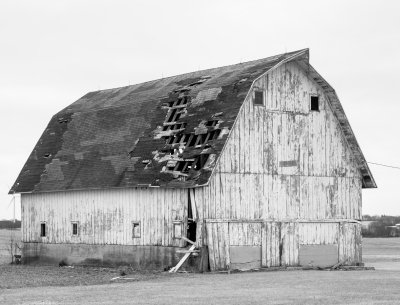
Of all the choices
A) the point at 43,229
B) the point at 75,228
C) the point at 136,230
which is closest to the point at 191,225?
the point at 136,230

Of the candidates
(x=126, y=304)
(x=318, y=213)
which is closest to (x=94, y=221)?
(x=318, y=213)

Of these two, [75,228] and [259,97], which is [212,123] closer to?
[259,97]

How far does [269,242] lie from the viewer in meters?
37.0

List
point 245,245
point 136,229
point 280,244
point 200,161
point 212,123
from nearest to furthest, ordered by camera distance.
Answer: point 200,161
point 245,245
point 212,123
point 280,244
point 136,229

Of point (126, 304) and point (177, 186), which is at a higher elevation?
point (177, 186)

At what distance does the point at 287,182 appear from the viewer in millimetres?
37969

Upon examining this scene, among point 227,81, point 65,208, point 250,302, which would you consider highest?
point 227,81

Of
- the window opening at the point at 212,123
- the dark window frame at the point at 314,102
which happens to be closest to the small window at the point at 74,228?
the window opening at the point at 212,123

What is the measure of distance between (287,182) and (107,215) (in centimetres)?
764

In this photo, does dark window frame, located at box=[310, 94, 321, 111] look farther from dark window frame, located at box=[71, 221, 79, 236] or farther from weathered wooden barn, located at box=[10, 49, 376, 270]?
dark window frame, located at box=[71, 221, 79, 236]

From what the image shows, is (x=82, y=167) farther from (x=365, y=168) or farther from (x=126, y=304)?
(x=126, y=304)

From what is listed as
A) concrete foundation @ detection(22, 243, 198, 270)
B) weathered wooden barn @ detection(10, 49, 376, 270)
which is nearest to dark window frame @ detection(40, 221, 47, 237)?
concrete foundation @ detection(22, 243, 198, 270)

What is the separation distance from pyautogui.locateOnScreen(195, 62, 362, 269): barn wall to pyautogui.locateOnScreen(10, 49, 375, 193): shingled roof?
643 mm

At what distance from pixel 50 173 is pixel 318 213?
12.9 meters
